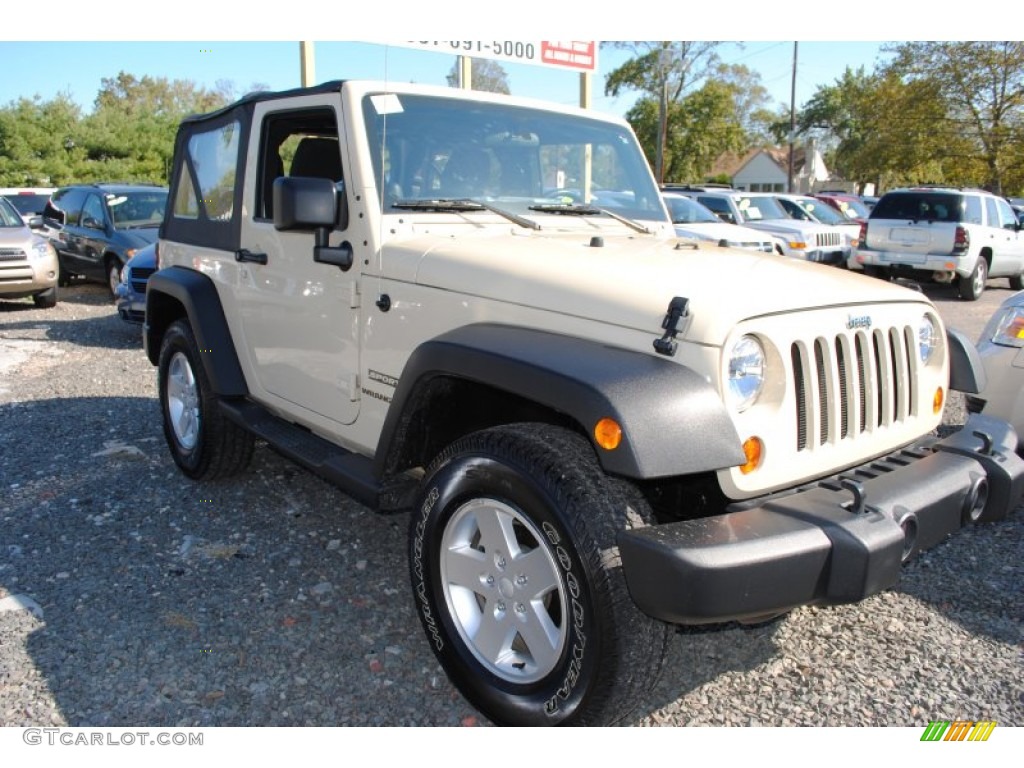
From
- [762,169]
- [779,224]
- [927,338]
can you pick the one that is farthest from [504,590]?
[762,169]

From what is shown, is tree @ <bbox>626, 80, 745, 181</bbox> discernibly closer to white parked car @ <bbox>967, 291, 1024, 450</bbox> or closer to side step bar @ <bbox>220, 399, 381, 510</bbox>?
white parked car @ <bbox>967, 291, 1024, 450</bbox>

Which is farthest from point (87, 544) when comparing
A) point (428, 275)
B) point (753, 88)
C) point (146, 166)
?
point (753, 88)

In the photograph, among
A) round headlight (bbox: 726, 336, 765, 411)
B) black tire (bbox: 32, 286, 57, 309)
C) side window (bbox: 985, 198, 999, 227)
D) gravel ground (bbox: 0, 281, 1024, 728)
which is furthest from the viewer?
side window (bbox: 985, 198, 999, 227)

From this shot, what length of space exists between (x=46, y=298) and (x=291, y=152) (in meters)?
9.50

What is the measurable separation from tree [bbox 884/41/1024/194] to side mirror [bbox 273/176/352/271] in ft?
110

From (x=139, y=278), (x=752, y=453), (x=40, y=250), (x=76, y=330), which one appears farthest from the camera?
(x=40, y=250)

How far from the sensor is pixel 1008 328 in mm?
4504

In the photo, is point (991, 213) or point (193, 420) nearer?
point (193, 420)

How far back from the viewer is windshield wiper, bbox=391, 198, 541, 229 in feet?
10.7

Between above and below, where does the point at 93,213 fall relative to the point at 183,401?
Result: above

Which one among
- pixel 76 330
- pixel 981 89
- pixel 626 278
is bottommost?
pixel 76 330

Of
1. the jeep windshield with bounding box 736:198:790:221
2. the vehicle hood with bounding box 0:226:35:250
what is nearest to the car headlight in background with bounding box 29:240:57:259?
the vehicle hood with bounding box 0:226:35:250

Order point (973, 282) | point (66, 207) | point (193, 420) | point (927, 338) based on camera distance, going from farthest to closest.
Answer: point (973, 282), point (66, 207), point (193, 420), point (927, 338)

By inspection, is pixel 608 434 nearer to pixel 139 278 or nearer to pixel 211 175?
pixel 211 175
